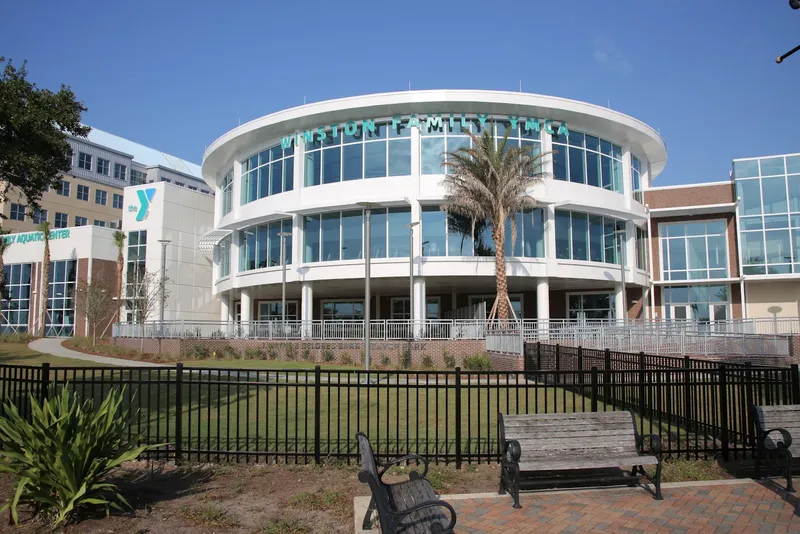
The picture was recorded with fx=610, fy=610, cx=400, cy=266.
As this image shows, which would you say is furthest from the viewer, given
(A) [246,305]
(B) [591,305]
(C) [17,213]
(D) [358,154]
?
(C) [17,213]

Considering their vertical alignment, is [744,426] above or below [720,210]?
below

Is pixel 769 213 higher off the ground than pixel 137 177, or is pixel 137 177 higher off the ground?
pixel 137 177

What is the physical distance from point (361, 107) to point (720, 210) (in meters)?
23.3

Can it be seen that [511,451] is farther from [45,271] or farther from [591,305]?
[45,271]

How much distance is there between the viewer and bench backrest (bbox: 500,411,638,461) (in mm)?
6504

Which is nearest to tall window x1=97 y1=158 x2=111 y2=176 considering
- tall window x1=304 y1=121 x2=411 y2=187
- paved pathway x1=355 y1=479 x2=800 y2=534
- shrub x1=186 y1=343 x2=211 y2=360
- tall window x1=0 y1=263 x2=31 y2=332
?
tall window x1=0 y1=263 x2=31 y2=332

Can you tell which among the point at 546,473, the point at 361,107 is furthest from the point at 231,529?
the point at 361,107

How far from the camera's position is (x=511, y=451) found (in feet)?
20.4

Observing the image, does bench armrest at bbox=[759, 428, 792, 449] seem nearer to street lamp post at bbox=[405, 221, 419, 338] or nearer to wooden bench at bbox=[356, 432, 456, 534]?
wooden bench at bbox=[356, 432, 456, 534]

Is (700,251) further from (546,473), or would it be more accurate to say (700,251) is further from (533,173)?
(546,473)

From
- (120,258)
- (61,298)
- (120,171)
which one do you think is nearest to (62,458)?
(120,258)

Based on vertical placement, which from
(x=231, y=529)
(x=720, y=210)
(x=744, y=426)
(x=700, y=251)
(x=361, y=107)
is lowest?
(x=231, y=529)

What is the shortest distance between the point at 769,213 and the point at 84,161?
64434 mm

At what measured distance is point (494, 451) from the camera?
8.48 metres
